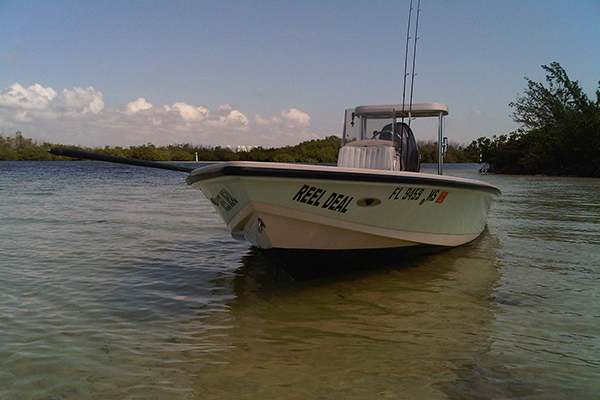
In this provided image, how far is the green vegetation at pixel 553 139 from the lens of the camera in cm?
3775

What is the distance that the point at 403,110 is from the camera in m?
6.98

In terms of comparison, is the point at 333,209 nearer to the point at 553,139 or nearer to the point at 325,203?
the point at 325,203

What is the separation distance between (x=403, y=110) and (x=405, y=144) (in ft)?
2.31

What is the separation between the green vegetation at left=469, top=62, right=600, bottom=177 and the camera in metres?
37.8

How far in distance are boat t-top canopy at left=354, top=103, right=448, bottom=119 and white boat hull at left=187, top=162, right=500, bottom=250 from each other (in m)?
2.07

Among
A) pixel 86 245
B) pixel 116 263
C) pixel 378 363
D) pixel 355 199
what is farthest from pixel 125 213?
pixel 378 363

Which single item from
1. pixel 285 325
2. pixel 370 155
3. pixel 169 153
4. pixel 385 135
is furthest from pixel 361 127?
pixel 169 153

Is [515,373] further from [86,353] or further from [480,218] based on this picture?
[480,218]

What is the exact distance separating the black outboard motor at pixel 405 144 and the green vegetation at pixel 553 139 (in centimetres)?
3596

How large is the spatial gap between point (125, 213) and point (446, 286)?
26.9 feet

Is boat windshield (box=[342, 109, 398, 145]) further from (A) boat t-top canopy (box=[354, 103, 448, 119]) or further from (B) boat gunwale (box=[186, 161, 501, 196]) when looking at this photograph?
(B) boat gunwale (box=[186, 161, 501, 196])

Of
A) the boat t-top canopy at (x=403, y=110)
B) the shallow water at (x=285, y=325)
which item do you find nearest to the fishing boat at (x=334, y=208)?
the shallow water at (x=285, y=325)

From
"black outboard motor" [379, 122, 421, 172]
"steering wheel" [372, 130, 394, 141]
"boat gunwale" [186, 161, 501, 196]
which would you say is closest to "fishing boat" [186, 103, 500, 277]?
"boat gunwale" [186, 161, 501, 196]

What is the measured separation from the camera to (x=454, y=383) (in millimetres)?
2590
